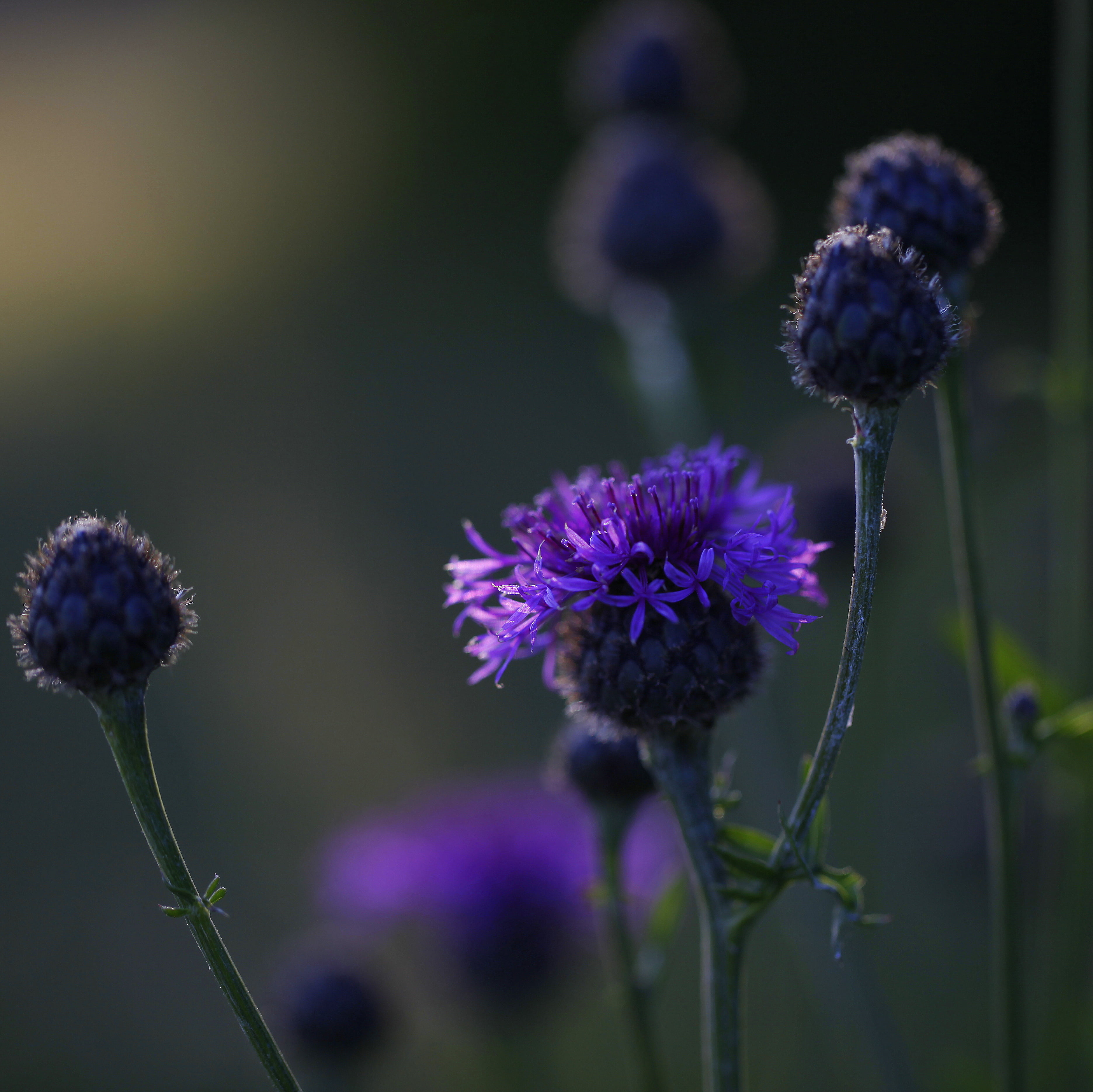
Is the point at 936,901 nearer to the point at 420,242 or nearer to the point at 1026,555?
the point at 1026,555

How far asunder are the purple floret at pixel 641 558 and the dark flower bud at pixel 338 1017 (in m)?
1.39

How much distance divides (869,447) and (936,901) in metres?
3.54

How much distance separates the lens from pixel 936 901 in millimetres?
4629

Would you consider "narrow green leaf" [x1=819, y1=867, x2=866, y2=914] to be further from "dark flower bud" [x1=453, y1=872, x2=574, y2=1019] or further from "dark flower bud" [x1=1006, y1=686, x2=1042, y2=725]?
"dark flower bud" [x1=453, y1=872, x2=574, y2=1019]

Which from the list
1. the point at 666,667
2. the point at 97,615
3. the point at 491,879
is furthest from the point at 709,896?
the point at 491,879

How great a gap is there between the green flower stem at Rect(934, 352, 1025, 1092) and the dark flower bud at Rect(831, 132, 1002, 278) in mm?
252

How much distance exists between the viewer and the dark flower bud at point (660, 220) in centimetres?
468

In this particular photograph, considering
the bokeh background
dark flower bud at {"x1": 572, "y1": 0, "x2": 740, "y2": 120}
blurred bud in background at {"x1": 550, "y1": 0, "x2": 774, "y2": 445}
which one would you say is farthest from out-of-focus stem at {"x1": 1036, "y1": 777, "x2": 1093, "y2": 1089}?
dark flower bud at {"x1": 572, "y1": 0, "x2": 740, "y2": 120}

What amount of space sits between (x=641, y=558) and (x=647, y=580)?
0.12 feet

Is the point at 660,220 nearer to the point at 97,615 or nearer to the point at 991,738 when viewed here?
the point at 991,738

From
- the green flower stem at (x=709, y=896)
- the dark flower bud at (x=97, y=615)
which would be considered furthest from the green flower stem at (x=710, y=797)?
the dark flower bud at (x=97, y=615)

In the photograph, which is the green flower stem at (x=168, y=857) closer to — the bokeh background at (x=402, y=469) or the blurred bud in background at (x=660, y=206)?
the bokeh background at (x=402, y=469)

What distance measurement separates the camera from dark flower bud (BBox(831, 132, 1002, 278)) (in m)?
2.12

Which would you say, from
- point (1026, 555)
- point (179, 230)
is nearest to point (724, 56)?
point (1026, 555)
